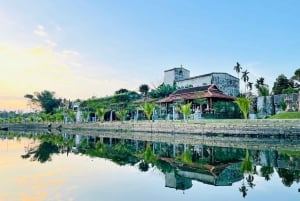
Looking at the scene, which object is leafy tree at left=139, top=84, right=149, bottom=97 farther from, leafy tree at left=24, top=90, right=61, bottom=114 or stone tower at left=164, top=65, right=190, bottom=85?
leafy tree at left=24, top=90, right=61, bottom=114

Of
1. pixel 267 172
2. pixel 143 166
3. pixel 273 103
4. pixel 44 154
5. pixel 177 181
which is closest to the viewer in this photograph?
pixel 177 181

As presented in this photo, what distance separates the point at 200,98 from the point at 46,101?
157 feet

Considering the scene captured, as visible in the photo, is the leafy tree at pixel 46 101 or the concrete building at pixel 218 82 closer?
the concrete building at pixel 218 82

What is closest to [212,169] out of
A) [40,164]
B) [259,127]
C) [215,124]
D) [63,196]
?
[63,196]

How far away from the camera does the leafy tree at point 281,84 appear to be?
156ft

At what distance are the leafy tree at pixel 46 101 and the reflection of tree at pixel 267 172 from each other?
216 ft

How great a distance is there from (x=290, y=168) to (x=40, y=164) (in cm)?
1013

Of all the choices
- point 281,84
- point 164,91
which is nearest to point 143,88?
point 164,91

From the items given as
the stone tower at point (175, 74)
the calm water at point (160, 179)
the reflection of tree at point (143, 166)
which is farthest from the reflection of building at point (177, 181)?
the stone tower at point (175, 74)

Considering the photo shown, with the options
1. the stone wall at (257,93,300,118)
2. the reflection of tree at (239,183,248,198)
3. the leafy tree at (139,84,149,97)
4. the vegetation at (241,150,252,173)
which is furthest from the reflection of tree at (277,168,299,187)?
the leafy tree at (139,84,149,97)

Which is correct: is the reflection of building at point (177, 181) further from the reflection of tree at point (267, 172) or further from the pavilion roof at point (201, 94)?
the pavilion roof at point (201, 94)

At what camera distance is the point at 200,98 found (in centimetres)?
3644

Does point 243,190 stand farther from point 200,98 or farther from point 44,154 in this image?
point 200,98

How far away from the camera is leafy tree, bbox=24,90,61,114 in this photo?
72.9 m
